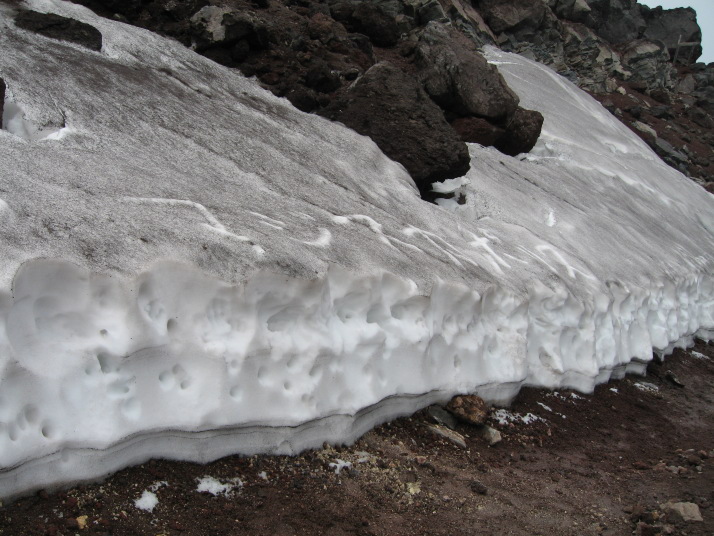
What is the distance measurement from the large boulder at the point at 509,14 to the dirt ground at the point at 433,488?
963 inches

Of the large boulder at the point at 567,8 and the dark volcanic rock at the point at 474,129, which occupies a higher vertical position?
the large boulder at the point at 567,8

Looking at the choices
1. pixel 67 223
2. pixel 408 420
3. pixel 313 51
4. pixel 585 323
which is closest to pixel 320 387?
pixel 408 420

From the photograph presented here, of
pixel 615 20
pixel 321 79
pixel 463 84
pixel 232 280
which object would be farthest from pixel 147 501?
pixel 615 20

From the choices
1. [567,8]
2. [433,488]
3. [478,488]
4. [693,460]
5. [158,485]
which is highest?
[567,8]

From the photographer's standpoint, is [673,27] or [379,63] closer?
[379,63]

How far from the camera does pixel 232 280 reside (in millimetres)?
5047

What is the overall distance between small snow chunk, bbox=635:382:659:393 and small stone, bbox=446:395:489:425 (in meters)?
4.23

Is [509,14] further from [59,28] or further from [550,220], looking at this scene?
[59,28]

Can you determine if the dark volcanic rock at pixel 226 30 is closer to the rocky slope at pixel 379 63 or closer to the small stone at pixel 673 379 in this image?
the rocky slope at pixel 379 63

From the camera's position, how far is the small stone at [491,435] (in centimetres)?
647

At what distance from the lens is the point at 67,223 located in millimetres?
4809

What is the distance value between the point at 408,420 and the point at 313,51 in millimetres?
10092

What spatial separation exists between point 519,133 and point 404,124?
200 inches

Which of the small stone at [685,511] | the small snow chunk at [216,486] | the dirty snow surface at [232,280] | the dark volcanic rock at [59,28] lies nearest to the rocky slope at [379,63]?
the dirty snow surface at [232,280]
